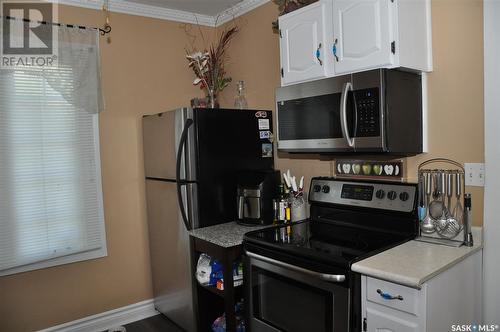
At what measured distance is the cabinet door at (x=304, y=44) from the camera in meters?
2.19

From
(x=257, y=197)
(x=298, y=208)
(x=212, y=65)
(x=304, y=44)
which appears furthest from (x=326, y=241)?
(x=212, y=65)

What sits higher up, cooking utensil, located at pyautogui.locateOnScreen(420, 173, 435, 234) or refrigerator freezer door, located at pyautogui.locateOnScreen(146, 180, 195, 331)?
cooking utensil, located at pyautogui.locateOnScreen(420, 173, 435, 234)

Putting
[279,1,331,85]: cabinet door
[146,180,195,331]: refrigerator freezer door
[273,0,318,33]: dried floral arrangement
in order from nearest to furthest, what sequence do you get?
[279,1,331,85]: cabinet door, [273,0,318,33]: dried floral arrangement, [146,180,195,331]: refrigerator freezer door

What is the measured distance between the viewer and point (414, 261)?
164 cm

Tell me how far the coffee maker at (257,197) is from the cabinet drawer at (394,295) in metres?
1.02

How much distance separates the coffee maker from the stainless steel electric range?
0.70 feet

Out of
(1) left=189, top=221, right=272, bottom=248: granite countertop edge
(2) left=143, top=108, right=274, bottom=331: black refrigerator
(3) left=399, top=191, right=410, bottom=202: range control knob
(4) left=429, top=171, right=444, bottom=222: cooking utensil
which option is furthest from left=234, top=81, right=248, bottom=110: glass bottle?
(4) left=429, top=171, right=444, bottom=222: cooking utensil

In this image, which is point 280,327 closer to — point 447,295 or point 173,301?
point 447,295

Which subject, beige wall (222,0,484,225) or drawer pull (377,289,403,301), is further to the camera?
beige wall (222,0,484,225)

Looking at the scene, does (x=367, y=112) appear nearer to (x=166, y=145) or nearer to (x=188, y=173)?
(x=188, y=173)

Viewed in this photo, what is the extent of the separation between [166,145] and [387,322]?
1.83 m

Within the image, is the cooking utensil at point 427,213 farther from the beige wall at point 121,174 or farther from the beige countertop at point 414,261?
the beige wall at point 121,174

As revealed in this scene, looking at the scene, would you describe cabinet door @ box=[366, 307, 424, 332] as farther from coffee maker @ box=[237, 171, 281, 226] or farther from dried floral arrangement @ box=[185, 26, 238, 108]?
dried floral arrangement @ box=[185, 26, 238, 108]

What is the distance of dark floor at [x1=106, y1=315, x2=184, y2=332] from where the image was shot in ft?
→ 9.63
